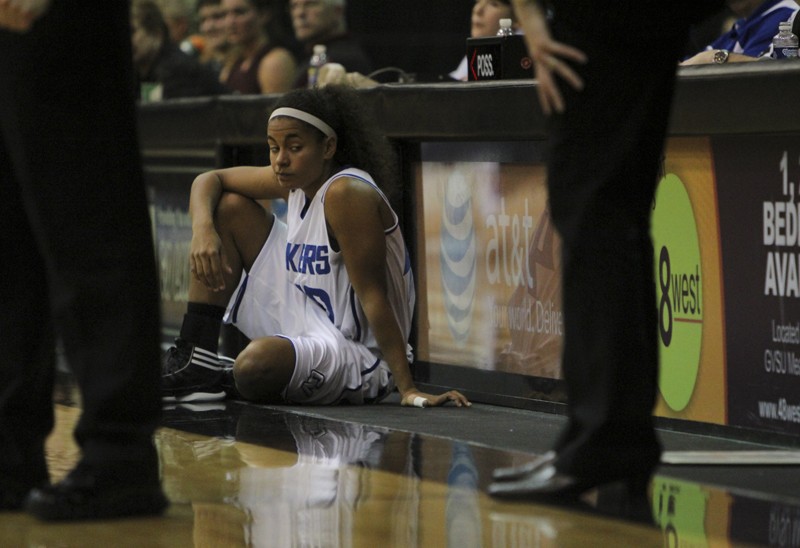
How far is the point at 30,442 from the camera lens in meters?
2.43

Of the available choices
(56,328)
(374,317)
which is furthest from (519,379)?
(56,328)

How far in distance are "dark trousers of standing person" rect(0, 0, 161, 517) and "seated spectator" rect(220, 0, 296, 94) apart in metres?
4.85

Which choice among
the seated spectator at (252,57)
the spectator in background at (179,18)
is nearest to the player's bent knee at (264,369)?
the seated spectator at (252,57)

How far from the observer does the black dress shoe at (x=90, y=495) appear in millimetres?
2281

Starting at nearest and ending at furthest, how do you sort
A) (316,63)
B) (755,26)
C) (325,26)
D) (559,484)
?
(559,484) → (755,26) → (316,63) → (325,26)

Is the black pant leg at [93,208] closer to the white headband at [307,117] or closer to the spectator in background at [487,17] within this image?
the white headband at [307,117]

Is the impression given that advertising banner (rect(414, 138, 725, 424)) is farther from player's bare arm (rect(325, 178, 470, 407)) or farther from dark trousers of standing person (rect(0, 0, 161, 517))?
dark trousers of standing person (rect(0, 0, 161, 517))

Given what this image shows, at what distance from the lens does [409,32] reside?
37.9ft

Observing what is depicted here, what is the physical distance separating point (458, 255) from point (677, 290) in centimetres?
92

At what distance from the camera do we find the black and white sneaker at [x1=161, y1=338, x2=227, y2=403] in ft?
14.8

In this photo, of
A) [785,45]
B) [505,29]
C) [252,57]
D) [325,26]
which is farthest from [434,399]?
[252,57]

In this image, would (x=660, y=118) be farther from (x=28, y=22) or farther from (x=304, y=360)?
(x=304, y=360)

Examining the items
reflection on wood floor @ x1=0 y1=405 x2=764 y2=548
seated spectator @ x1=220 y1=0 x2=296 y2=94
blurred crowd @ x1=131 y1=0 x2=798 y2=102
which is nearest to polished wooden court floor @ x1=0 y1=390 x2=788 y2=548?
reflection on wood floor @ x1=0 y1=405 x2=764 y2=548

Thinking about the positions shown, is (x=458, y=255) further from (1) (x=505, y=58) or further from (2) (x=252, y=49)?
(2) (x=252, y=49)
